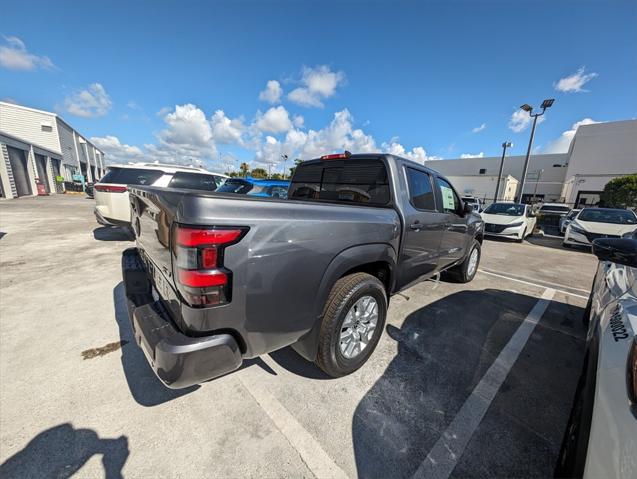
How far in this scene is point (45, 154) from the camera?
22.8m

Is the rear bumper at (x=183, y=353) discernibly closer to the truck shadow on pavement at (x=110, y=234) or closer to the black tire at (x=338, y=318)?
the black tire at (x=338, y=318)

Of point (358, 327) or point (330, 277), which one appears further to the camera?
point (358, 327)

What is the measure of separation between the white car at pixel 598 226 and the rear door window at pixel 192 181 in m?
12.0

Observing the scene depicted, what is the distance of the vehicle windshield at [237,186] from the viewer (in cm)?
796

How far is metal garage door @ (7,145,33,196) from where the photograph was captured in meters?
18.1

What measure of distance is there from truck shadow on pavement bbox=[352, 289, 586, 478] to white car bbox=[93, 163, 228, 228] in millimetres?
6454

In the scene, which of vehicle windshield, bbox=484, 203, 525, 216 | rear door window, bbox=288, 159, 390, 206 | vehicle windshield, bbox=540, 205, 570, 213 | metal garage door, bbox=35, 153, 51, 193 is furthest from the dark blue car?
metal garage door, bbox=35, 153, 51, 193

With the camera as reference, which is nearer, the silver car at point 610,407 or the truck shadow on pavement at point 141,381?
the silver car at point 610,407

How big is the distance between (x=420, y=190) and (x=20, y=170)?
93.9 ft

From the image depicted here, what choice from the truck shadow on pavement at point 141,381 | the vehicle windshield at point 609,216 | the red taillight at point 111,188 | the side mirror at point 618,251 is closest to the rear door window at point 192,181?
the red taillight at point 111,188

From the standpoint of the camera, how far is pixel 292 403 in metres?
2.05

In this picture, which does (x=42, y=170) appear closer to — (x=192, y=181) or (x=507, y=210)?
(x=192, y=181)

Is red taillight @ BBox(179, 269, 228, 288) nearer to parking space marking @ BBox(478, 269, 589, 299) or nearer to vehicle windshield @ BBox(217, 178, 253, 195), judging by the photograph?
parking space marking @ BBox(478, 269, 589, 299)

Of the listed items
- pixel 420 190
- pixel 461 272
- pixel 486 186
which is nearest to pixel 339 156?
pixel 420 190
